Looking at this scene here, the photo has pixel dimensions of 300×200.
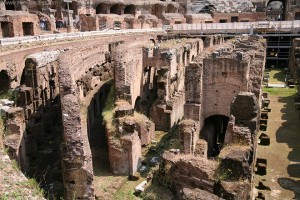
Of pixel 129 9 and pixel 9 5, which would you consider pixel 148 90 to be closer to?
pixel 9 5

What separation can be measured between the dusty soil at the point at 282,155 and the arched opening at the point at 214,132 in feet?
5.36

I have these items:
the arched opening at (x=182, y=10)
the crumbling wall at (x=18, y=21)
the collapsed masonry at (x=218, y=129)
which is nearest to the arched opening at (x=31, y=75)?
the collapsed masonry at (x=218, y=129)

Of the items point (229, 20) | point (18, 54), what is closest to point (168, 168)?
point (18, 54)

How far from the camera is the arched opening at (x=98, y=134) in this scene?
12188mm

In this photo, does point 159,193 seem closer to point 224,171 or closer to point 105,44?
point 224,171

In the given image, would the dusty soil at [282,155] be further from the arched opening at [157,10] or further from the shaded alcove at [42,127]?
the arched opening at [157,10]

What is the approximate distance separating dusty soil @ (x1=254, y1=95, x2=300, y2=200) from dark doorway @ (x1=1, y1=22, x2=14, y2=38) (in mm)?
16572


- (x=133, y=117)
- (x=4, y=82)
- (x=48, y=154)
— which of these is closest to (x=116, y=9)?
(x=4, y=82)

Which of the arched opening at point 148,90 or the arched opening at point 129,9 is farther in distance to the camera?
the arched opening at point 129,9

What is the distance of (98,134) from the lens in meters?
15.1

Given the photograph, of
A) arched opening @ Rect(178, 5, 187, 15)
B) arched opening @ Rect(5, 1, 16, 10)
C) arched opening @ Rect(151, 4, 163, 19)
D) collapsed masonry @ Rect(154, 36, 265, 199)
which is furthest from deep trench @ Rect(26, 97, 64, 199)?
arched opening @ Rect(178, 5, 187, 15)

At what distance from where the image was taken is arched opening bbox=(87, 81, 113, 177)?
12188 mm

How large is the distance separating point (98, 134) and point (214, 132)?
5059 mm

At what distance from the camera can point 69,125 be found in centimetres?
927
